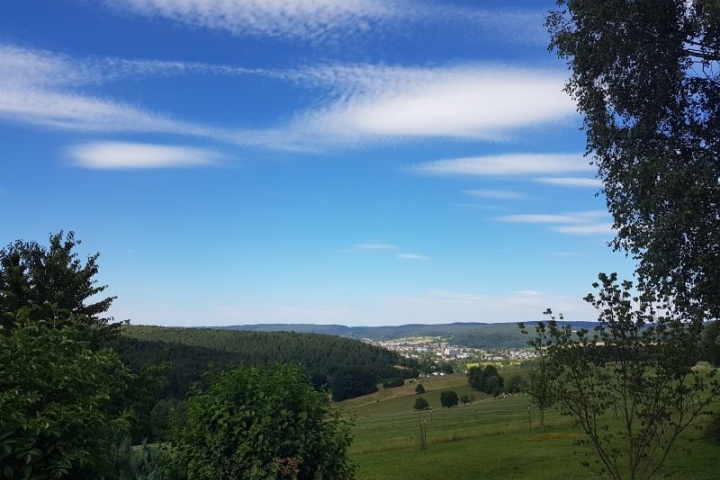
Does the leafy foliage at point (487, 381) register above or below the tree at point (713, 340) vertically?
below

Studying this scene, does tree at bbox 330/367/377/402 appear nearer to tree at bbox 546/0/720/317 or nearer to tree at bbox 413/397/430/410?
tree at bbox 413/397/430/410

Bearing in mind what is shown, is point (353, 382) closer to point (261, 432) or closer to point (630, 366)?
point (630, 366)

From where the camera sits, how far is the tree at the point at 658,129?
11594 mm

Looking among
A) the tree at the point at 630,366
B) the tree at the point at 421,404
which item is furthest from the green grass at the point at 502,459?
the tree at the point at 421,404

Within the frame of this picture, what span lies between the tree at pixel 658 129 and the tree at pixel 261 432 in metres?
8.40

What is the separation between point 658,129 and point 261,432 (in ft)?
37.5

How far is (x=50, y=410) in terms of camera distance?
4.72 m

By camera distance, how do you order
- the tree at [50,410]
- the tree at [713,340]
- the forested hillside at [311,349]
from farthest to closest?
the forested hillside at [311,349] → the tree at [713,340] → the tree at [50,410]

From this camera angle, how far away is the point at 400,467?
929 inches

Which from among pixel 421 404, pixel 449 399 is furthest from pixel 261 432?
pixel 421 404

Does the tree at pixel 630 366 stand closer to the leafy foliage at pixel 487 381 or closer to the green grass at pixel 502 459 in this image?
the green grass at pixel 502 459

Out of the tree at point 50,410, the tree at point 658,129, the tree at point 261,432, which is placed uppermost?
the tree at point 658,129

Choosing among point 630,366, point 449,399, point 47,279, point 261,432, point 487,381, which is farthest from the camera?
point 487,381

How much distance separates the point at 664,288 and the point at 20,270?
21458mm
